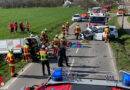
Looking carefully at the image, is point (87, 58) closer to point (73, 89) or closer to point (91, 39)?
point (91, 39)

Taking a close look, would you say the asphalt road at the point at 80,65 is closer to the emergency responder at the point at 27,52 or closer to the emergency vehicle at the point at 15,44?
the emergency responder at the point at 27,52

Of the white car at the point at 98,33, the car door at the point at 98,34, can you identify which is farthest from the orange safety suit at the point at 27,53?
the car door at the point at 98,34

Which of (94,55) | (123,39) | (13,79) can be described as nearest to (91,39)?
(123,39)

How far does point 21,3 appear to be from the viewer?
94.7 meters

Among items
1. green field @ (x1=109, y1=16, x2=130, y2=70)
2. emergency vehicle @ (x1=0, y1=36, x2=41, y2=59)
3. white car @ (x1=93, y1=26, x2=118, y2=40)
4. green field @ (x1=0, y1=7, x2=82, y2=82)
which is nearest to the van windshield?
white car @ (x1=93, y1=26, x2=118, y2=40)

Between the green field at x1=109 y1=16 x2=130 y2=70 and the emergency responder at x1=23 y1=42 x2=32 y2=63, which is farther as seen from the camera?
the emergency responder at x1=23 y1=42 x2=32 y2=63

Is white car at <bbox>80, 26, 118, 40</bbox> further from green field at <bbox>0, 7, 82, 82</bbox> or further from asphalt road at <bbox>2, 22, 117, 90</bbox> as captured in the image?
green field at <bbox>0, 7, 82, 82</bbox>

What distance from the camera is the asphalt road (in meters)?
10.4

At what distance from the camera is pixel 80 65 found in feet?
42.1

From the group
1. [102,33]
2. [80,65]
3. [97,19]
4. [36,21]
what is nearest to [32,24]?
[36,21]

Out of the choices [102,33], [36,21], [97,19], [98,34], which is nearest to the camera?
[102,33]

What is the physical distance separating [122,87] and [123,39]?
1615cm

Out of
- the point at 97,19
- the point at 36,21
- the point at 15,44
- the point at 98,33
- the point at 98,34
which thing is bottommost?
the point at 15,44

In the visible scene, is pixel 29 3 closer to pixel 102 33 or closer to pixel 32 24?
pixel 32 24
